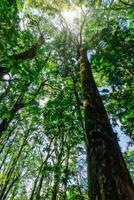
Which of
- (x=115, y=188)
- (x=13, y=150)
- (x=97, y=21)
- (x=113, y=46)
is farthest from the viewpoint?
(x=13, y=150)

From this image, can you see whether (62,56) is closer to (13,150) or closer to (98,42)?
(98,42)

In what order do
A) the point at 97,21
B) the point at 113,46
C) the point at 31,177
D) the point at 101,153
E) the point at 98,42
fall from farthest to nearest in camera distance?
the point at 31,177, the point at 97,21, the point at 98,42, the point at 113,46, the point at 101,153

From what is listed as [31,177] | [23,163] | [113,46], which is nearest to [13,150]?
[23,163]

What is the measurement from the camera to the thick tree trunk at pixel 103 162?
289 centimetres

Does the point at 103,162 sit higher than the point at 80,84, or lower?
lower

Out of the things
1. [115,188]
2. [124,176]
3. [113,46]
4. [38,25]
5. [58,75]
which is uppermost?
[38,25]

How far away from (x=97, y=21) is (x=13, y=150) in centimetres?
1608

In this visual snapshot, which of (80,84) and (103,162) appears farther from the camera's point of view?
(80,84)

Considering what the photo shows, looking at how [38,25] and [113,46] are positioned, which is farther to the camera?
[38,25]

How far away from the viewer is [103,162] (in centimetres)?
343

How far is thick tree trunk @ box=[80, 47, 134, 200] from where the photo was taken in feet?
9.50

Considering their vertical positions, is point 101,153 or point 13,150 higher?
point 13,150

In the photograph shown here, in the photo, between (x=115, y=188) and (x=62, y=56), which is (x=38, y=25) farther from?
(x=115, y=188)

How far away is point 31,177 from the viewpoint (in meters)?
27.5
